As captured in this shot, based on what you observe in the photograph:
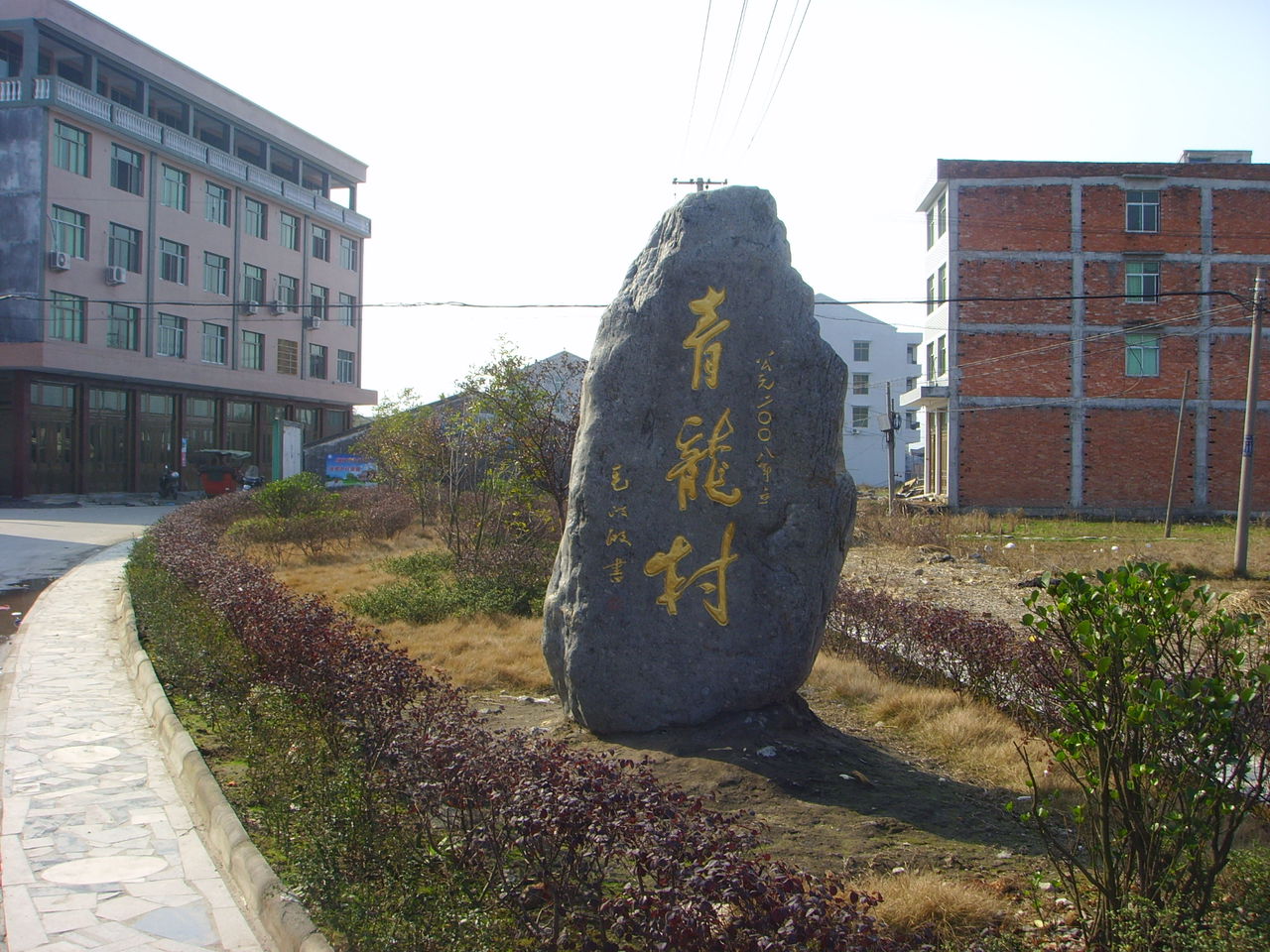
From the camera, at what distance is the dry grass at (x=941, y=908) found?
10.5 feet

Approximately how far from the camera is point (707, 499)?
528cm

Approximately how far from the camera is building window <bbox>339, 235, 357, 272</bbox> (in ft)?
130

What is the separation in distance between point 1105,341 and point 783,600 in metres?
23.9

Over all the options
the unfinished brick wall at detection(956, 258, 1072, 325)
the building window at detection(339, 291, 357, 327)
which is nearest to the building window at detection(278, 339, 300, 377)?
the building window at detection(339, 291, 357, 327)

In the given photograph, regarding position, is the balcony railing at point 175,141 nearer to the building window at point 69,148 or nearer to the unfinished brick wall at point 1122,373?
the building window at point 69,148

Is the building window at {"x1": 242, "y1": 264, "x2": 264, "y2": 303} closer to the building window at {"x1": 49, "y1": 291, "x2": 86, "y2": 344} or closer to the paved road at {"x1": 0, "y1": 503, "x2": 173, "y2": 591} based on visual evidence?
the building window at {"x1": 49, "y1": 291, "x2": 86, "y2": 344}

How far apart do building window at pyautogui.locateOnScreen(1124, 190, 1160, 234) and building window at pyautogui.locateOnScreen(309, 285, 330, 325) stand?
26.8 metres

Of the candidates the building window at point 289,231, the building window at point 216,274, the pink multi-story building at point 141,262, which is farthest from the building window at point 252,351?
the building window at point 289,231

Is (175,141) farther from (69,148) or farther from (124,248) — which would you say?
(124,248)

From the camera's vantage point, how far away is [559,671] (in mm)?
5547

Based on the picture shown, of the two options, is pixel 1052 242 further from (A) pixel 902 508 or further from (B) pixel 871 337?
(B) pixel 871 337

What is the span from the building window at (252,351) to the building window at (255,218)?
11.3 feet

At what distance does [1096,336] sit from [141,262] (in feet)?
87.9

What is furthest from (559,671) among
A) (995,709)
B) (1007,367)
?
(1007,367)
